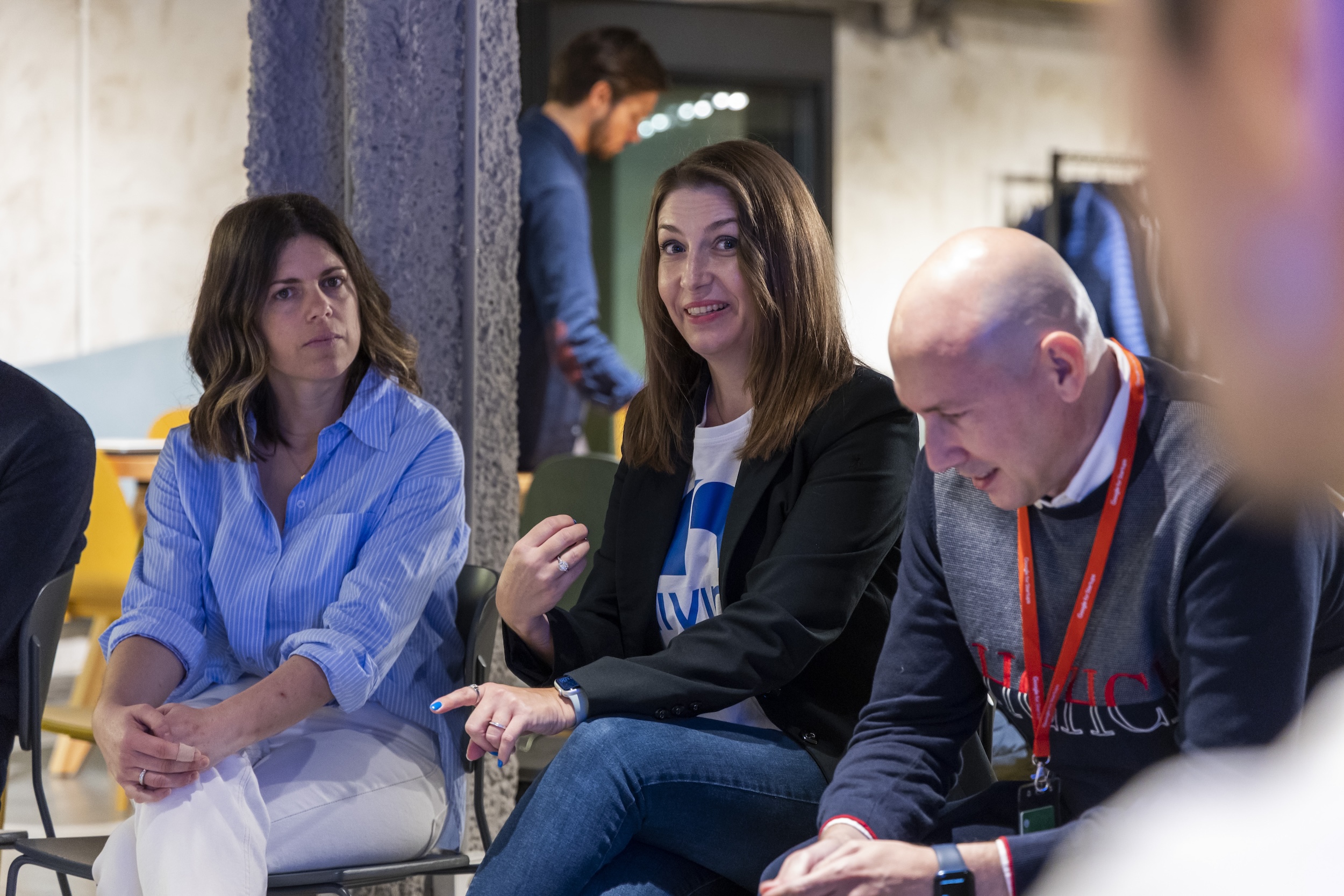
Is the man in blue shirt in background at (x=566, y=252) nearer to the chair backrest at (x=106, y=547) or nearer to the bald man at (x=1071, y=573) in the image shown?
the chair backrest at (x=106, y=547)

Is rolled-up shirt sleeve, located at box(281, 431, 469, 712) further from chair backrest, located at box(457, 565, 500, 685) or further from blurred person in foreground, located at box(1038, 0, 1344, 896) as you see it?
blurred person in foreground, located at box(1038, 0, 1344, 896)

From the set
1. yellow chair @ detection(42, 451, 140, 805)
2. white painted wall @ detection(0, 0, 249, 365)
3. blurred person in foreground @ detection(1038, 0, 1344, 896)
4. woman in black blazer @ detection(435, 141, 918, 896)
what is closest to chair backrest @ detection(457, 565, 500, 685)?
woman in black blazer @ detection(435, 141, 918, 896)

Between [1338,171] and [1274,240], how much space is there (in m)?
0.03

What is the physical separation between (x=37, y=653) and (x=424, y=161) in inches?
46.1

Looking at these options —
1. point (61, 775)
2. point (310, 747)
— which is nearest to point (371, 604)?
point (310, 747)

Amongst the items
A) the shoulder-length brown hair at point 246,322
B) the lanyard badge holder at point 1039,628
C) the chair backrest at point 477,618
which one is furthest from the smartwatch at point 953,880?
the shoulder-length brown hair at point 246,322

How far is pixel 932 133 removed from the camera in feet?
18.7

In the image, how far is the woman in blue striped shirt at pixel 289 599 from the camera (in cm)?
174

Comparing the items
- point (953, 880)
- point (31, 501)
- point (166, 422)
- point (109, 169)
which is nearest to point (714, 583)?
point (953, 880)

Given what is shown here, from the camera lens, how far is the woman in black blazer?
1.54m

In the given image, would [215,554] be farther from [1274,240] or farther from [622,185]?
[622,185]

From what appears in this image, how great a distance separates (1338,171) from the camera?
41cm

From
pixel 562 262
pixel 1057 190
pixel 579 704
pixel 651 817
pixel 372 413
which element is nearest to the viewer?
pixel 651 817

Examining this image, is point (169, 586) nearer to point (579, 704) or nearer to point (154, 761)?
point (154, 761)
